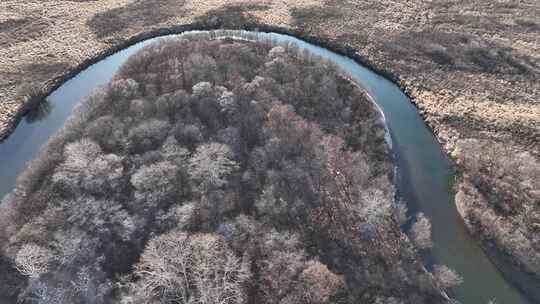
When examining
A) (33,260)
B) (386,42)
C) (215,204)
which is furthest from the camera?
(386,42)

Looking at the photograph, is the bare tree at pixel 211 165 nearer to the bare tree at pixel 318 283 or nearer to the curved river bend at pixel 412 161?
the bare tree at pixel 318 283

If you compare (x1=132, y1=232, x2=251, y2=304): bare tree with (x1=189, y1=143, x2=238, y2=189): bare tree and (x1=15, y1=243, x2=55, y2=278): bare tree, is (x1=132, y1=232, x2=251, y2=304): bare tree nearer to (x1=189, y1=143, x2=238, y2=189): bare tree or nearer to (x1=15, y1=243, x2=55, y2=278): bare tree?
(x1=189, y1=143, x2=238, y2=189): bare tree

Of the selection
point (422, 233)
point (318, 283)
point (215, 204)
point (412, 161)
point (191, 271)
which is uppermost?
point (215, 204)

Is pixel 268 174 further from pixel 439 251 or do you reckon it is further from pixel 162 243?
pixel 439 251

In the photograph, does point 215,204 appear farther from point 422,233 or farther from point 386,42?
point 386,42

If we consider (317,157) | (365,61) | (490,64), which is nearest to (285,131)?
(317,157)

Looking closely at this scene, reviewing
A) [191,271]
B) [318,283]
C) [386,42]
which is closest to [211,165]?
[191,271]

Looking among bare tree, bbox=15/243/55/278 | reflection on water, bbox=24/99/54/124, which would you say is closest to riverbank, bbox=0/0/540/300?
reflection on water, bbox=24/99/54/124
